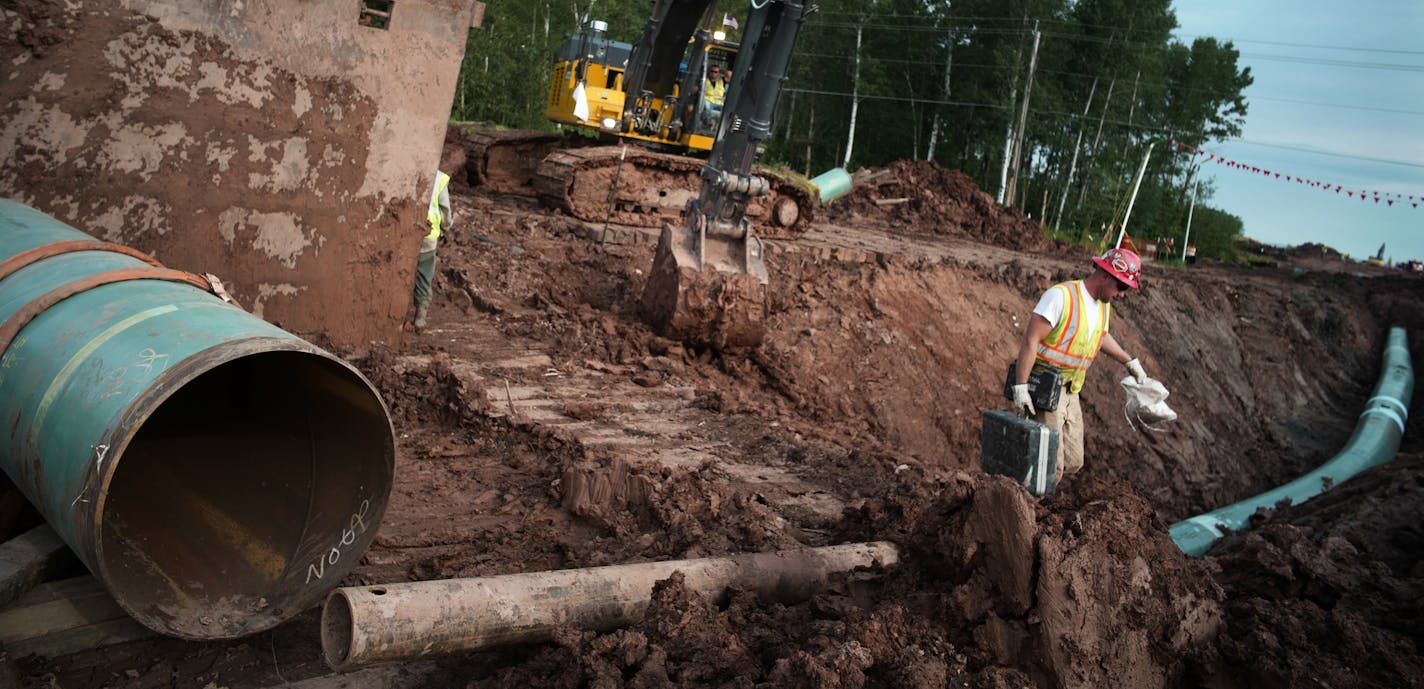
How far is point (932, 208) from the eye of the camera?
2131 cm

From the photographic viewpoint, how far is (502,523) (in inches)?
183

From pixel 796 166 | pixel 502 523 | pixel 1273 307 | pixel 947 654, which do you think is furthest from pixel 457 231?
pixel 796 166

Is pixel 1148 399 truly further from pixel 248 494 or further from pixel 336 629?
pixel 248 494

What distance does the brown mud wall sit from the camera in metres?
5.10

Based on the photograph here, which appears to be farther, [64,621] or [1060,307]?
[1060,307]

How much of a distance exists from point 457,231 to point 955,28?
27577mm

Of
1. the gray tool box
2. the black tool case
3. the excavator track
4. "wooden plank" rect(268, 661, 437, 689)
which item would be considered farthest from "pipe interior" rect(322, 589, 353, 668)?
the excavator track

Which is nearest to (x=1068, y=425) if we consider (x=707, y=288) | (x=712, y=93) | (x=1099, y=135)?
(x=707, y=288)

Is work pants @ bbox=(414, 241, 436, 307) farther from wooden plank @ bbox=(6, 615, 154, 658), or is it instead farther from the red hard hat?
the red hard hat

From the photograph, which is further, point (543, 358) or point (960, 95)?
point (960, 95)

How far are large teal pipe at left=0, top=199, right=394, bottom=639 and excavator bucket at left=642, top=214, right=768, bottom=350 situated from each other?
4.49 meters

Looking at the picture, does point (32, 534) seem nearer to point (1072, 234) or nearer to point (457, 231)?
point (457, 231)

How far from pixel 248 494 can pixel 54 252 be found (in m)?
1.13

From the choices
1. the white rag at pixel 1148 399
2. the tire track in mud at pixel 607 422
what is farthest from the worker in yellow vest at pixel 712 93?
the white rag at pixel 1148 399
